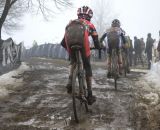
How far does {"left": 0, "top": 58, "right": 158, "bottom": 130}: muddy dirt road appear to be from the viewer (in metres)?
7.02

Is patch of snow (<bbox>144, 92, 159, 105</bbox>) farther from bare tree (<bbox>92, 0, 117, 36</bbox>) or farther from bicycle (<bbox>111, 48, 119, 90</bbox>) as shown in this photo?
bare tree (<bbox>92, 0, 117, 36</bbox>)

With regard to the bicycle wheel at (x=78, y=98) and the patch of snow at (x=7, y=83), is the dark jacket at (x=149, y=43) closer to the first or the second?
the patch of snow at (x=7, y=83)

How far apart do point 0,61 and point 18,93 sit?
4761 millimetres

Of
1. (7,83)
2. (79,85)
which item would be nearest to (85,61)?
(79,85)

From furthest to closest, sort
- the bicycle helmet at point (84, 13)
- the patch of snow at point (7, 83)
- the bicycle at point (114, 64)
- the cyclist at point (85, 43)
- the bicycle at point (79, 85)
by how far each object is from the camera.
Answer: the bicycle at point (114, 64) → the patch of snow at point (7, 83) → the bicycle helmet at point (84, 13) → the cyclist at point (85, 43) → the bicycle at point (79, 85)

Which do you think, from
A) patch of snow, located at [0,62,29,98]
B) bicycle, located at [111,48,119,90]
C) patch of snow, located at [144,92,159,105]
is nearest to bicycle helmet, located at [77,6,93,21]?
patch of snow, located at [144,92,159,105]

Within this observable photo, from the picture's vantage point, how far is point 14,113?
26.9ft

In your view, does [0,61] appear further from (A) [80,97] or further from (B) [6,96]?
(A) [80,97]

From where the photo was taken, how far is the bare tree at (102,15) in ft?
234

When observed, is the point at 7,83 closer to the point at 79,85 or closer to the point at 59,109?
the point at 59,109

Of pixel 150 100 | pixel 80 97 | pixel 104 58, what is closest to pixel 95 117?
pixel 80 97

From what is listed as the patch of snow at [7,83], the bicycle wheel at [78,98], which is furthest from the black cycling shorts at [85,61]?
the patch of snow at [7,83]

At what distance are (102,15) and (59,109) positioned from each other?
6672 centimetres

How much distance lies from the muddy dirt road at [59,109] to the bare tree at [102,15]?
192 ft
